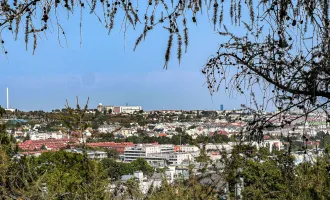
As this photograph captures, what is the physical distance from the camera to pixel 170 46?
0.87 metres

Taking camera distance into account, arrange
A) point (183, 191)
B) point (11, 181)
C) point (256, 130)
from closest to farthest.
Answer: point (256, 130), point (183, 191), point (11, 181)

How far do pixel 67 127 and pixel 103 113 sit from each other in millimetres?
399

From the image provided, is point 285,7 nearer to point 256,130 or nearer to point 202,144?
point 256,130

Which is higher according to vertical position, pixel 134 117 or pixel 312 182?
pixel 134 117

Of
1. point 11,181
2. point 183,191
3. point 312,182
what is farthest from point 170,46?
point 11,181

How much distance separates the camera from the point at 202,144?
2.31 metres

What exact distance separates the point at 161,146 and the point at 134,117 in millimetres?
21070

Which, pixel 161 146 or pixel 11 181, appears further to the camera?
pixel 161 146

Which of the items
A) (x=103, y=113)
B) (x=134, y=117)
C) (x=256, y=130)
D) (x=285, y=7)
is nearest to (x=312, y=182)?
(x=134, y=117)

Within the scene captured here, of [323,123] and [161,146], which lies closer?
[323,123]

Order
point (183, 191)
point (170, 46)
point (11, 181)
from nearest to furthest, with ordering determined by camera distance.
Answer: point (170, 46) < point (183, 191) < point (11, 181)

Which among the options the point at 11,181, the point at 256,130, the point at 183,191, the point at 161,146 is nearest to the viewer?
the point at 256,130

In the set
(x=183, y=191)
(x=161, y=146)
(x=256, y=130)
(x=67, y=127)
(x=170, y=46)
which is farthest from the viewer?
(x=161, y=146)

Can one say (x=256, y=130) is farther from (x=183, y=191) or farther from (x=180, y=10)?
(x=183, y=191)
